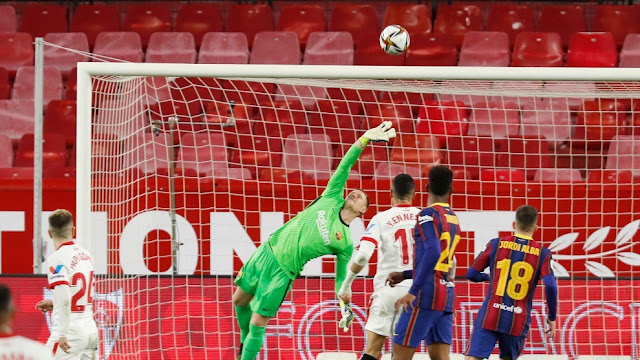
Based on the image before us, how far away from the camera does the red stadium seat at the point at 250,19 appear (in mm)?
14969

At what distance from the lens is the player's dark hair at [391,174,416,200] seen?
8.50m

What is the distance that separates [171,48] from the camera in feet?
46.9

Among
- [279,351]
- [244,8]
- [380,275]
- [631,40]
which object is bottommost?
[279,351]

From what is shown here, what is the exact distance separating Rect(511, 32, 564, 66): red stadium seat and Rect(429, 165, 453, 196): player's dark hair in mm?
5879

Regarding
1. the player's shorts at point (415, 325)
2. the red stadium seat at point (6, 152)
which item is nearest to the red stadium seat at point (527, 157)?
the player's shorts at point (415, 325)

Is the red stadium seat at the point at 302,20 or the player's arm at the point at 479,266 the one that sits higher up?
the red stadium seat at the point at 302,20

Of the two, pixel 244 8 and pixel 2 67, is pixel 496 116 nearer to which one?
pixel 244 8

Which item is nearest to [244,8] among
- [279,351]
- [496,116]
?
[496,116]

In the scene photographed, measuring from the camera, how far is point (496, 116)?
40.9 ft

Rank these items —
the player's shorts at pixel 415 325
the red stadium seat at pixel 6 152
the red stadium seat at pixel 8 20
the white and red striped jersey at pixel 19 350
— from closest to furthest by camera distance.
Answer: the white and red striped jersey at pixel 19 350, the player's shorts at pixel 415 325, the red stadium seat at pixel 6 152, the red stadium seat at pixel 8 20

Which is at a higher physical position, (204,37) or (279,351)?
(204,37)

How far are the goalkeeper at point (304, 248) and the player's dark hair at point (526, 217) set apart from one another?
4.17ft

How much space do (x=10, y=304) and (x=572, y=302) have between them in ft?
19.9

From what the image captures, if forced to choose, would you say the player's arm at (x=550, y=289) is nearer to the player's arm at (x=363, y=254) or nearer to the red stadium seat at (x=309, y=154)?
the player's arm at (x=363, y=254)
